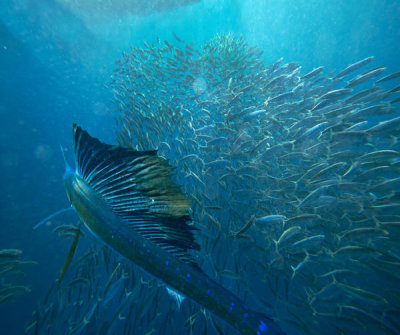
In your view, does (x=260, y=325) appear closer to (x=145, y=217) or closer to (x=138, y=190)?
(x=145, y=217)

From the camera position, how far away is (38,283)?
7996 mm

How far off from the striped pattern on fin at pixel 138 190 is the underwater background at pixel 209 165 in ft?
8.44

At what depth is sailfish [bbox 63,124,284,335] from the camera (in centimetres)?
83

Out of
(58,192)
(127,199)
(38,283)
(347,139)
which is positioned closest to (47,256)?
(38,283)

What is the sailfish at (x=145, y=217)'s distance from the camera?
0.83 metres

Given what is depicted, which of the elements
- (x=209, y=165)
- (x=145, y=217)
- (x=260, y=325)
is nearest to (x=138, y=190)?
(x=145, y=217)

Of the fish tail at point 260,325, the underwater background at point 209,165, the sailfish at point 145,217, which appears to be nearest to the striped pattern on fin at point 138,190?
the sailfish at point 145,217

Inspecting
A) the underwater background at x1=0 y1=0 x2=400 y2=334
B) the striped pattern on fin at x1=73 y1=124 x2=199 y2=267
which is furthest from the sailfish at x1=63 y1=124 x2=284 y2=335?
the underwater background at x1=0 y1=0 x2=400 y2=334

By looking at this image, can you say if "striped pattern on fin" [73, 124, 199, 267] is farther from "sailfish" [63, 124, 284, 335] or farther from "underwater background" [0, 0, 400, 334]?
"underwater background" [0, 0, 400, 334]

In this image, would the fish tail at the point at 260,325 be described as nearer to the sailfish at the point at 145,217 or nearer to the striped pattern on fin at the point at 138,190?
the sailfish at the point at 145,217

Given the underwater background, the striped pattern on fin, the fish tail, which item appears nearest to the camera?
the fish tail

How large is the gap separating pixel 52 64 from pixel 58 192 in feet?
55.1

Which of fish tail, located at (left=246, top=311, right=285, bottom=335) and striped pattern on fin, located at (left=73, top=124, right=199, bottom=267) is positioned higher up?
striped pattern on fin, located at (left=73, top=124, right=199, bottom=267)

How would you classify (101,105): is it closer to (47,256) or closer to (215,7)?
(47,256)
